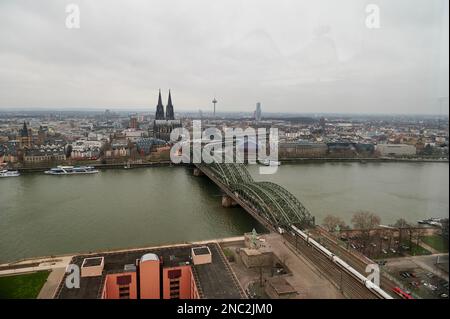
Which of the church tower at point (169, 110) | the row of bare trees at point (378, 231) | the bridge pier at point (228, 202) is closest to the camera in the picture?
the row of bare trees at point (378, 231)

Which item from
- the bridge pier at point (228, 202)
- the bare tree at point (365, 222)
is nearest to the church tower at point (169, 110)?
the bridge pier at point (228, 202)

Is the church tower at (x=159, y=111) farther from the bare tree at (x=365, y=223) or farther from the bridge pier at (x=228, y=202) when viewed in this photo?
the bare tree at (x=365, y=223)

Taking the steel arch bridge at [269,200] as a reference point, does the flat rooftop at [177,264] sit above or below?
below

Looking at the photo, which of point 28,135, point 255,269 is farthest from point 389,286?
point 28,135

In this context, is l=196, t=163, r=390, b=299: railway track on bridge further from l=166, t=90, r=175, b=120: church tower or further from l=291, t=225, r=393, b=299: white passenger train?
l=166, t=90, r=175, b=120: church tower

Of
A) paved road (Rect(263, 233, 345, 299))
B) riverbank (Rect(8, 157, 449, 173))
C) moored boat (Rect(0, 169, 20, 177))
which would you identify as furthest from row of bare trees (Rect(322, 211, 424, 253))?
moored boat (Rect(0, 169, 20, 177))
